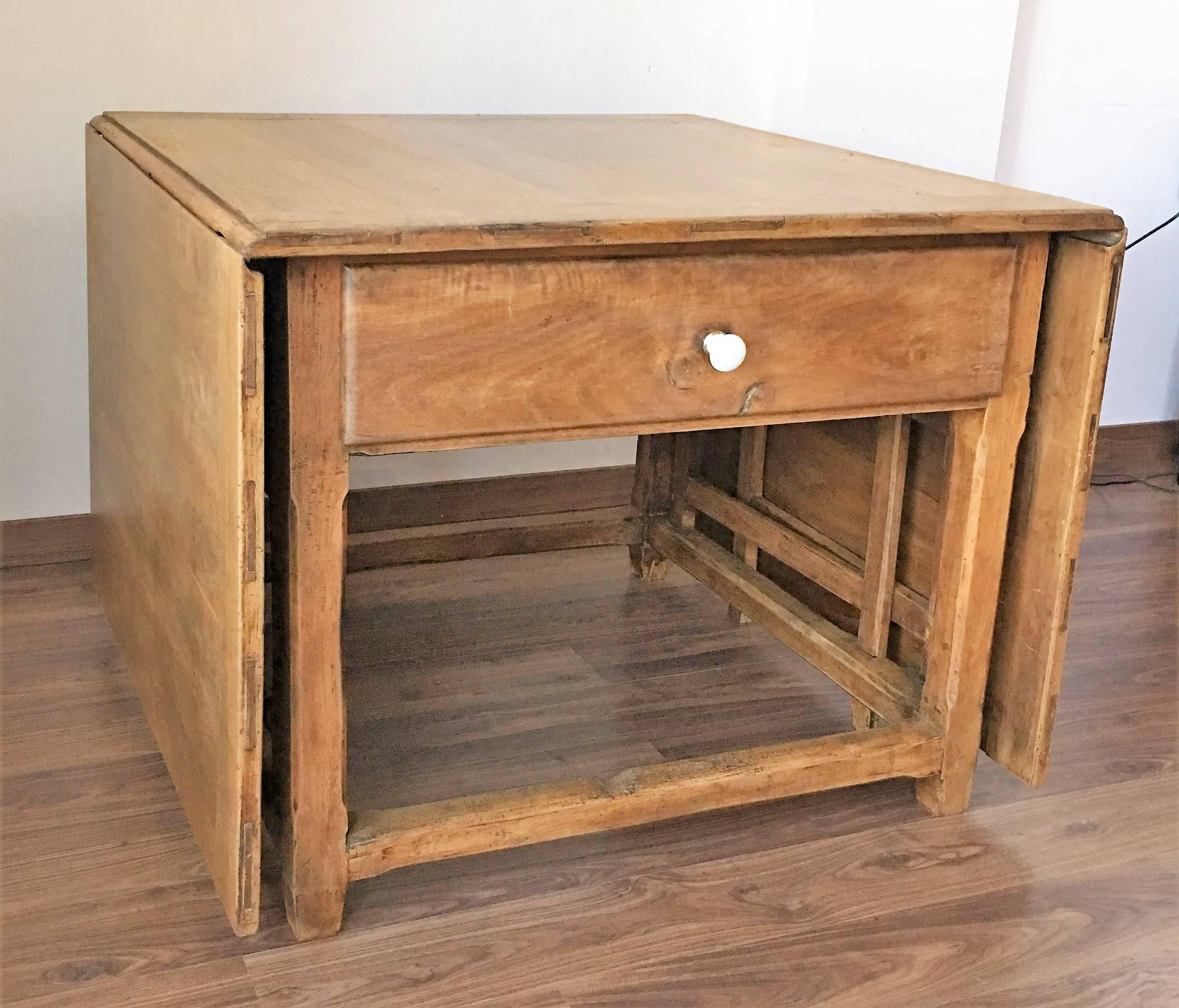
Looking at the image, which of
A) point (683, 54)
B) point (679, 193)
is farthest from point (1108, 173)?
point (679, 193)

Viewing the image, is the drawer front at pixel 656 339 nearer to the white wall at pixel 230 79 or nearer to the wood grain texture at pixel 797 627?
the wood grain texture at pixel 797 627

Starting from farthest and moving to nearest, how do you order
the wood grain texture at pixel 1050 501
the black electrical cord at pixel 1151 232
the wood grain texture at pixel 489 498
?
1. the black electrical cord at pixel 1151 232
2. the wood grain texture at pixel 489 498
3. the wood grain texture at pixel 1050 501

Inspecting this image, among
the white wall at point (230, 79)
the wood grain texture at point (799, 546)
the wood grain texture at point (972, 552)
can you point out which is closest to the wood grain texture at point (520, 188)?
the wood grain texture at point (972, 552)

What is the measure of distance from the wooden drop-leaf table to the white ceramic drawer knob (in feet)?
0.05

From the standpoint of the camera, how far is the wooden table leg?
100 centimetres

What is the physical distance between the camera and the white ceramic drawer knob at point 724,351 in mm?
1109

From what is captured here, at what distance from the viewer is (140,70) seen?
5.82ft

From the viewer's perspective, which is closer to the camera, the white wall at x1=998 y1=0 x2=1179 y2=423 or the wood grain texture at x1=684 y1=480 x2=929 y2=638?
the wood grain texture at x1=684 y1=480 x2=929 y2=638

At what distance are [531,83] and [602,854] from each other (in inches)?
44.8

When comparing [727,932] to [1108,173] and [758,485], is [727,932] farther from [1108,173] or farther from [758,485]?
[1108,173]

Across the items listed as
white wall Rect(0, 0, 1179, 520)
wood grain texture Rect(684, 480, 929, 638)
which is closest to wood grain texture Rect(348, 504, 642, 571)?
wood grain texture Rect(684, 480, 929, 638)

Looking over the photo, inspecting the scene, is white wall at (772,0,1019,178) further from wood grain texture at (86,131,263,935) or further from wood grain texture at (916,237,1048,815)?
wood grain texture at (86,131,263,935)

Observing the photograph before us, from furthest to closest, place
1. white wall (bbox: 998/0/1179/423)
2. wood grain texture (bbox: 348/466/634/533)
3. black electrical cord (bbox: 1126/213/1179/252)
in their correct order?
black electrical cord (bbox: 1126/213/1179/252) → white wall (bbox: 998/0/1179/423) → wood grain texture (bbox: 348/466/634/533)

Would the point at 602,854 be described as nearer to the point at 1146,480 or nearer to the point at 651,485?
the point at 651,485
